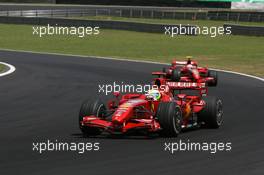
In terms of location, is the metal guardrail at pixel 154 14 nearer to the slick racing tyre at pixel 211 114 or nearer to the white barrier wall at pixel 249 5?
the white barrier wall at pixel 249 5

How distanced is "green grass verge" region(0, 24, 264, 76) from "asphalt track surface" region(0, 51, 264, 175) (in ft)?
23.2

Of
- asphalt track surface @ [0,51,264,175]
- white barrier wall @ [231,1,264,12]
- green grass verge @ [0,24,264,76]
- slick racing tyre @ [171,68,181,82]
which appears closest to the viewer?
asphalt track surface @ [0,51,264,175]

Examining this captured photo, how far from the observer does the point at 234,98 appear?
1712cm

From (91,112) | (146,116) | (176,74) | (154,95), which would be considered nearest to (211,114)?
(154,95)

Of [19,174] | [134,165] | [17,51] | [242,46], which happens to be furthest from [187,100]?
[242,46]

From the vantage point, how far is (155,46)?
37.2 m

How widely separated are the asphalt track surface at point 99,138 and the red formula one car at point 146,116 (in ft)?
0.59

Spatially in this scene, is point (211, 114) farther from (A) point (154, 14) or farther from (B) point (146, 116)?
(A) point (154, 14)

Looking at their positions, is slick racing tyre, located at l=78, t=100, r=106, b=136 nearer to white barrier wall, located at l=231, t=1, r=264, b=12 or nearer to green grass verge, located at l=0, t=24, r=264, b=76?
green grass verge, located at l=0, t=24, r=264, b=76

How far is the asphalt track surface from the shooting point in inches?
365

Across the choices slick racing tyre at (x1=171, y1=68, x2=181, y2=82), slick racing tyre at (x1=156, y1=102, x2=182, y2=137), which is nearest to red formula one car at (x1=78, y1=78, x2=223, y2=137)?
slick racing tyre at (x1=156, y1=102, x2=182, y2=137)

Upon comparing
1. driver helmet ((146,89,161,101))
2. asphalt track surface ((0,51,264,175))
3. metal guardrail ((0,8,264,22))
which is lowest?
metal guardrail ((0,8,264,22))

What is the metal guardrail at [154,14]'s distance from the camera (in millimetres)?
56019

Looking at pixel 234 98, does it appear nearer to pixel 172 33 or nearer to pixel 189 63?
pixel 189 63
